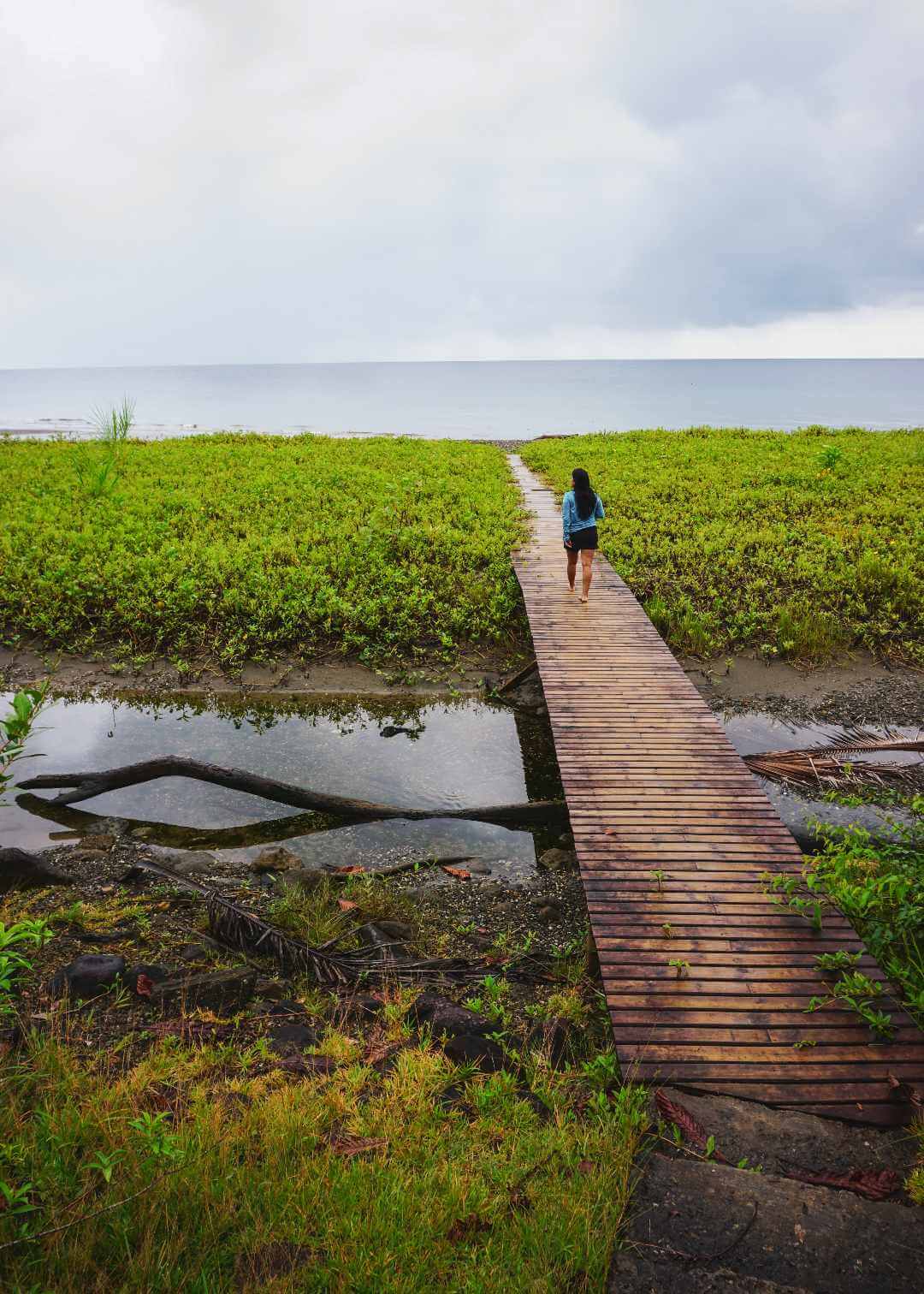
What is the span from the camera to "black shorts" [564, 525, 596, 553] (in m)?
11.8

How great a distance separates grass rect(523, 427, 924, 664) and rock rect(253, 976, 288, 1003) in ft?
30.8

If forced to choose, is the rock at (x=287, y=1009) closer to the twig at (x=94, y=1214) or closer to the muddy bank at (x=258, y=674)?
the twig at (x=94, y=1214)

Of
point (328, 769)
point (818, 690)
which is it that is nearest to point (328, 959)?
point (328, 769)

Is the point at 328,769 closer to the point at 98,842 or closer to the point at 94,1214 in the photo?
the point at 98,842

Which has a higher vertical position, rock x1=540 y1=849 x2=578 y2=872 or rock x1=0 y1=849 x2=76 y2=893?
rock x1=0 y1=849 x2=76 y2=893

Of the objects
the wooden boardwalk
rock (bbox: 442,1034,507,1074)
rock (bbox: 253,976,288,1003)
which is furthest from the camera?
rock (bbox: 253,976,288,1003)

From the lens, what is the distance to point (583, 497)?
11.3 m

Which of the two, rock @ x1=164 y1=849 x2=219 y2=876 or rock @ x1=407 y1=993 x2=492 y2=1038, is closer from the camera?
rock @ x1=407 y1=993 x2=492 y2=1038

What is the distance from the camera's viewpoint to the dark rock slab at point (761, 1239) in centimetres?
303

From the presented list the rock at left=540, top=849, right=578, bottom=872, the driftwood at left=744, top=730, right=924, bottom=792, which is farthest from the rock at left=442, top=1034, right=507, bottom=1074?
the driftwood at left=744, top=730, right=924, bottom=792

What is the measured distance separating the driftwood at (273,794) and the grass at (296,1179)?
4170 mm

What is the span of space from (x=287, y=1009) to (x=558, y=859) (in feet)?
11.6

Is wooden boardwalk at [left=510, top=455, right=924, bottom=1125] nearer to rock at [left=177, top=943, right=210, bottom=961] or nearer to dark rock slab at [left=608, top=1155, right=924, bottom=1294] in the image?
dark rock slab at [left=608, top=1155, right=924, bottom=1294]

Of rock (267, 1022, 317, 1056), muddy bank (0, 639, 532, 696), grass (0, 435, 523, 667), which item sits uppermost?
grass (0, 435, 523, 667)
